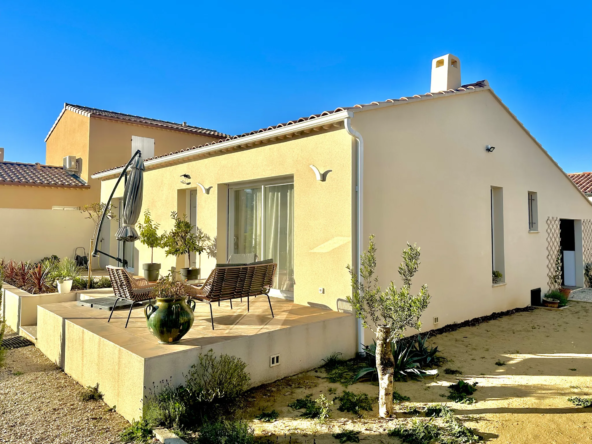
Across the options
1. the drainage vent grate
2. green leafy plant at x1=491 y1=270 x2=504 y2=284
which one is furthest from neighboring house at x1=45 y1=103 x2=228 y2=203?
green leafy plant at x1=491 y1=270 x2=504 y2=284

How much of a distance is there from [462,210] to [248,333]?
6.10 meters

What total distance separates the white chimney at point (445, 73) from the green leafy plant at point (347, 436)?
905cm

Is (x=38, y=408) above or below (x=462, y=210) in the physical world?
below

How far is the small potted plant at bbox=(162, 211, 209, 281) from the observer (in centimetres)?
1028

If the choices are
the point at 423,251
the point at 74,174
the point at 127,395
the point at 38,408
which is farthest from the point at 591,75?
the point at 74,174

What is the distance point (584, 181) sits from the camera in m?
19.3

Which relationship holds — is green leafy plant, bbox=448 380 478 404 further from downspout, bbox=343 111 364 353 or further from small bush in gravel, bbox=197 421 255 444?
small bush in gravel, bbox=197 421 255 444

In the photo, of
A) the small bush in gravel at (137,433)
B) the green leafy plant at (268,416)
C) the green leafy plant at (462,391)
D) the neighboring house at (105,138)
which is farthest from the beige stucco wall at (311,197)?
the neighboring house at (105,138)

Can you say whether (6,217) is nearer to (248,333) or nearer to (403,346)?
(248,333)

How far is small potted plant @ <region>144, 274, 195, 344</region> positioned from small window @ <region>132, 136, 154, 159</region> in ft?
47.7

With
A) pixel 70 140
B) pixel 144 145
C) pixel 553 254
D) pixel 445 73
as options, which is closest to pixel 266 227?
pixel 445 73

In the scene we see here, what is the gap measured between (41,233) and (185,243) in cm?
952

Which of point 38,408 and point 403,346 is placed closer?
point 38,408

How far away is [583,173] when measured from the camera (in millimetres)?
20688
